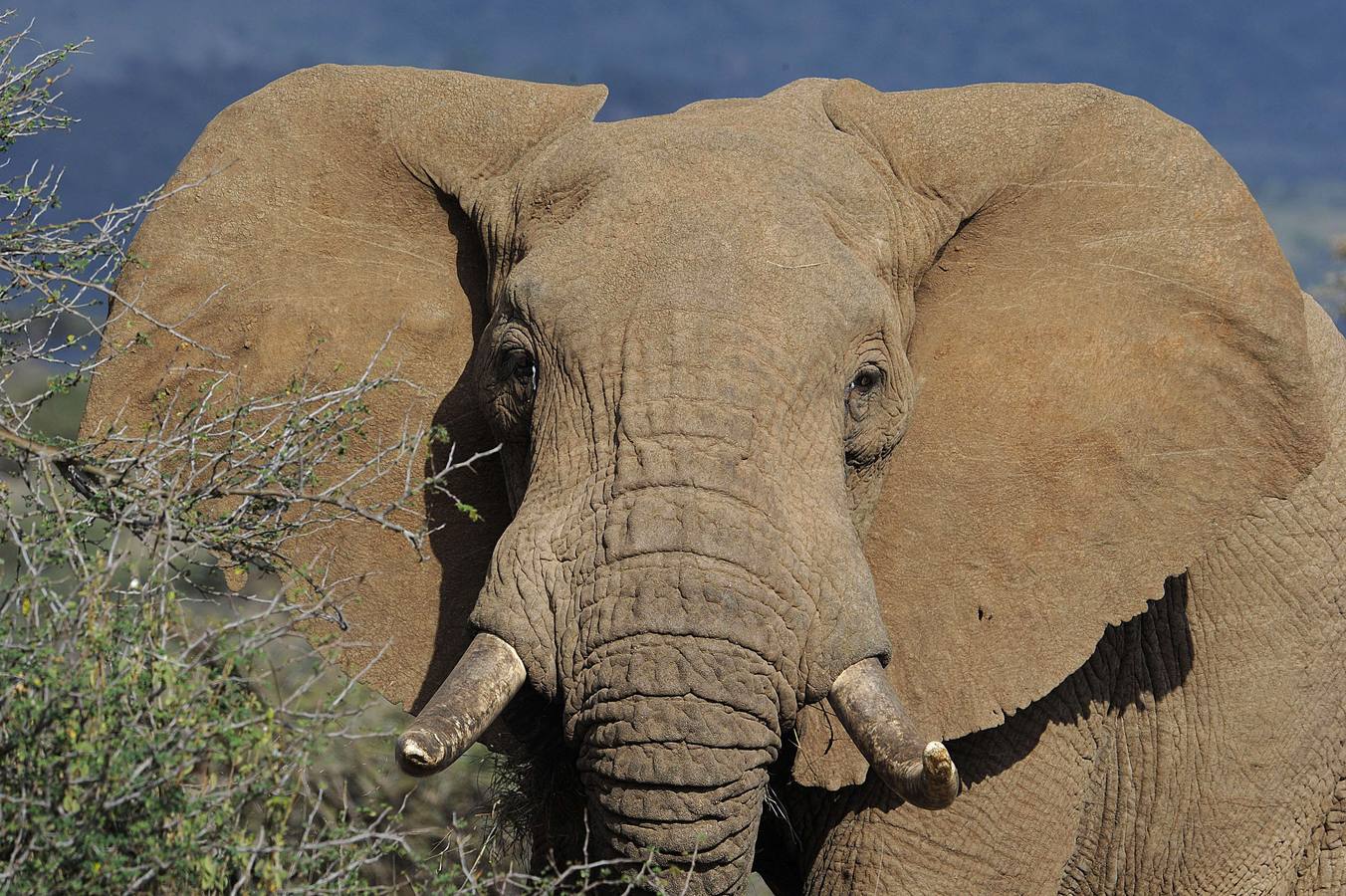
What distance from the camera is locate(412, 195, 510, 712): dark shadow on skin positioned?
4.55 meters

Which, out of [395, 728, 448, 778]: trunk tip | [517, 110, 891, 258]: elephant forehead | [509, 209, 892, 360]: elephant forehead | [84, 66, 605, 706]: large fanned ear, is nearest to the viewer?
[395, 728, 448, 778]: trunk tip

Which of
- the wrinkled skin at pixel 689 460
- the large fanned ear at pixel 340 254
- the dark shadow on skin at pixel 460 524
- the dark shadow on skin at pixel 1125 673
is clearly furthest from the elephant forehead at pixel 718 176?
the dark shadow on skin at pixel 1125 673

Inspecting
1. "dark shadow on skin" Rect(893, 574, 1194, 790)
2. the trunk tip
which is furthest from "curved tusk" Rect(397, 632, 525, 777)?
"dark shadow on skin" Rect(893, 574, 1194, 790)

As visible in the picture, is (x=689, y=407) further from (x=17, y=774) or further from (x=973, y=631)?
(x=17, y=774)

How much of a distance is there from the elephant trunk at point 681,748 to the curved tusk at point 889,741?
0.53ft

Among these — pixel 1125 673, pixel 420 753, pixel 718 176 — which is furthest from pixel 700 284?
pixel 1125 673

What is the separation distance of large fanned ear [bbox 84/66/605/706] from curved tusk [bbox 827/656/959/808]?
1.29 meters

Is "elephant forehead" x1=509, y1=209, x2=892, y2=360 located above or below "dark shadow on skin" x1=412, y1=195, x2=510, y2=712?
above

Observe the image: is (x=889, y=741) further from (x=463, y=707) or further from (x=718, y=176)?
(x=718, y=176)

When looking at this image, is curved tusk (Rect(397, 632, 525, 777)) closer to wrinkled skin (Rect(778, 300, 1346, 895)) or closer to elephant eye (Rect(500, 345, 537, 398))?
elephant eye (Rect(500, 345, 537, 398))

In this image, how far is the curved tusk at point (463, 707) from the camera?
Answer: 3426 mm

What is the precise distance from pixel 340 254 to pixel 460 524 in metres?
0.85

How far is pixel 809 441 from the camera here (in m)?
4.05

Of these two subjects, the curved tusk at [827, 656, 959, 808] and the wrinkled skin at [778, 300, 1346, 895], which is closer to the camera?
the curved tusk at [827, 656, 959, 808]
